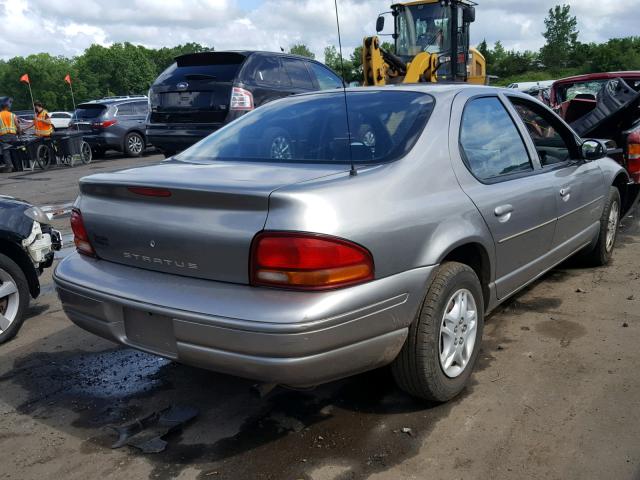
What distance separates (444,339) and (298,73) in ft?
25.2

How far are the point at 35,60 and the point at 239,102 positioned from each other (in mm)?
133471

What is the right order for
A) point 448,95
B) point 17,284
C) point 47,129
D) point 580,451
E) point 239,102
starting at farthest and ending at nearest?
point 47,129, point 239,102, point 17,284, point 448,95, point 580,451

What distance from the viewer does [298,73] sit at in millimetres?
9984

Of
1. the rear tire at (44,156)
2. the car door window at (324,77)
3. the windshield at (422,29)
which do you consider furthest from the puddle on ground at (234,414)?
the rear tire at (44,156)

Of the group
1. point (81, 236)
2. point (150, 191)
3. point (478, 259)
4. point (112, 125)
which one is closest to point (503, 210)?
point (478, 259)

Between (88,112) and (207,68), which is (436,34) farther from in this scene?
(88,112)

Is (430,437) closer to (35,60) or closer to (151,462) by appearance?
(151,462)

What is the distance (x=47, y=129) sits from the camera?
634 inches

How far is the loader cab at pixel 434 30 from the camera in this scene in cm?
1289

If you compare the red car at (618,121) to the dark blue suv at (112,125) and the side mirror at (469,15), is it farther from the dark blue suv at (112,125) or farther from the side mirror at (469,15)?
the dark blue suv at (112,125)

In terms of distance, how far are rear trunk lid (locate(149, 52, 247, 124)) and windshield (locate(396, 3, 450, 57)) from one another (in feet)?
18.9

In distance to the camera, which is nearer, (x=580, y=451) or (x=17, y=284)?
(x=580, y=451)

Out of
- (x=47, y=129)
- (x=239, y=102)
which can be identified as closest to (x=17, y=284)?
(x=239, y=102)

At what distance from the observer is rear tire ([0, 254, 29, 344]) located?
13.9 ft
